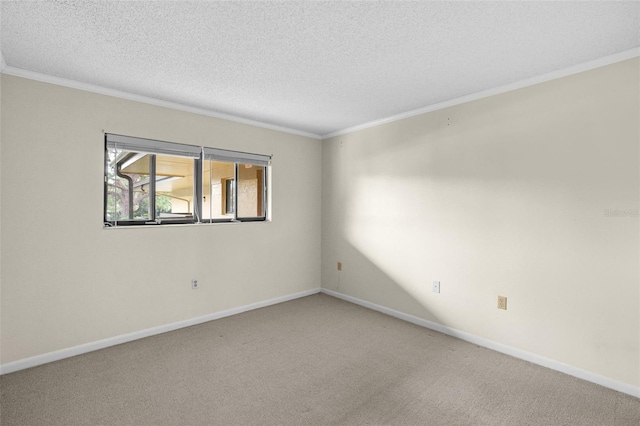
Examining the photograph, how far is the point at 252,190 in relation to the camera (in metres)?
4.35

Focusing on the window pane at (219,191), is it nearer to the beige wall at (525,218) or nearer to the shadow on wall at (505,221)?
the shadow on wall at (505,221)

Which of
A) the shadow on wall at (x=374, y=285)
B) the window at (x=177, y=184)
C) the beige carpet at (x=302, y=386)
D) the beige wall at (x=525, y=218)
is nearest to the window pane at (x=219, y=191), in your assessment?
the window at (x=177, y=184)

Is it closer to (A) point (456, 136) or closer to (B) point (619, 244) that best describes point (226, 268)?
(A) point (456, 136)

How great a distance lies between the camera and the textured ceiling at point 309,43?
177cm

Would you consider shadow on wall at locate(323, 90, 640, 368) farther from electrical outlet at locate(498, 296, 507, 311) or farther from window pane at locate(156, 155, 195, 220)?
window pane at locate(156, 155, 195, 220)

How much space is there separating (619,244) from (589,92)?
1.16 metres

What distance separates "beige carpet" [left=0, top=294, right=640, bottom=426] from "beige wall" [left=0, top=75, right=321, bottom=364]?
0.33 metres

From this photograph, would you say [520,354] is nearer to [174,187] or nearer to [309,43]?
[309,43]

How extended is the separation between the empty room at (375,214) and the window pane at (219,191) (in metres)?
0.05

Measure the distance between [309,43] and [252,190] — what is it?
2.54m

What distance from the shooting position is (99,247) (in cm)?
291

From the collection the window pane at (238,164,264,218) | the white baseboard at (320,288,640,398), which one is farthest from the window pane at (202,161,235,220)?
the white baseboard at (320,288,640,398)

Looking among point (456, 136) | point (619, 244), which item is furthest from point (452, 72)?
point (619, 244)

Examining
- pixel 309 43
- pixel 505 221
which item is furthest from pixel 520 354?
pixel 309 43
